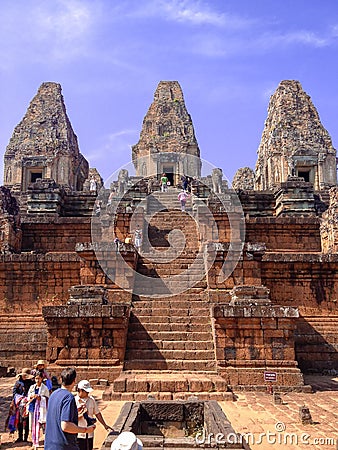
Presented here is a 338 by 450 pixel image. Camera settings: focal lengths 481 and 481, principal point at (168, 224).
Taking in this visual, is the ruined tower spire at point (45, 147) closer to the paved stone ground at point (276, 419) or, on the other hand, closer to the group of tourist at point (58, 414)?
the paved stone ground at point (276, 419)

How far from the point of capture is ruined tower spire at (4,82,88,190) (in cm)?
2792

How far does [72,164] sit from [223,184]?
1158cm

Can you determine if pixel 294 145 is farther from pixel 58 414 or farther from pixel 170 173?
pixel 58 414

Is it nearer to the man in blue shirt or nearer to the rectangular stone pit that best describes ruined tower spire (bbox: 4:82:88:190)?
the rectangular stone pit

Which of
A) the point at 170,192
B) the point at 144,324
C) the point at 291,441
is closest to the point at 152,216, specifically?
the point at 170,192

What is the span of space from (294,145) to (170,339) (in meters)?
21.5

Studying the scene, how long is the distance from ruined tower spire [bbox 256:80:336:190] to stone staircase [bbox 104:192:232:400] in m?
17.5

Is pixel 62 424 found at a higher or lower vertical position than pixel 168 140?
lower

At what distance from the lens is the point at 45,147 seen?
28828 millimetres

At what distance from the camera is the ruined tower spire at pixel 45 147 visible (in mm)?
27922

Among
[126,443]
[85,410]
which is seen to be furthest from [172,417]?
[126,443]

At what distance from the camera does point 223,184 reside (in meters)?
20.9

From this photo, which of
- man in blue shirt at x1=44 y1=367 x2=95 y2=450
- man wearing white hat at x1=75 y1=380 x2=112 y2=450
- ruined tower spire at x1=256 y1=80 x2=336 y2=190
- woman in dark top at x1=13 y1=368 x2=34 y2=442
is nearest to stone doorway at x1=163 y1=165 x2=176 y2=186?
ruined tower spire at x1=256 y1=80 x2=336 y2=190

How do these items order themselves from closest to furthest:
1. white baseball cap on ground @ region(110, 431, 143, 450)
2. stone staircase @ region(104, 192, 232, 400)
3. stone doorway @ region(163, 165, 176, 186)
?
white baseball cap on ground @ region(110, 431, 143, 450), stone staircase @ region(104, 192, 232, 400), stone doorway @ region(163, 165, 176, 186)
